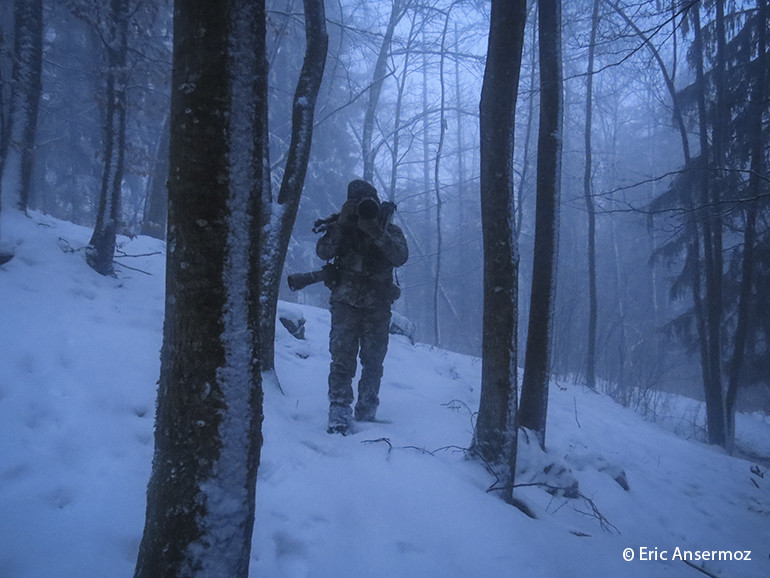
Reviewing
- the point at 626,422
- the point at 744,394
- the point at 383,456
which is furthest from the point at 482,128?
the point at 744,394

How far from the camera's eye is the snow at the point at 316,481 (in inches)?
69.6

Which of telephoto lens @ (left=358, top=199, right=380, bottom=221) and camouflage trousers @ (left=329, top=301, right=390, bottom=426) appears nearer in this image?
telephoto lens @ (left=358, top=199, right=380, bottom=221)

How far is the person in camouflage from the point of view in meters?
3.45

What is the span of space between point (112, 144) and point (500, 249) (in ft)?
18.4

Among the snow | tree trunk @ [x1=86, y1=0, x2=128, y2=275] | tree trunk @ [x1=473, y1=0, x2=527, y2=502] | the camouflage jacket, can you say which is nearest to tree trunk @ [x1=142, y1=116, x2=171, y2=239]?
tree trunk @ [x1=86, y1=0, x2=128, y2=275]

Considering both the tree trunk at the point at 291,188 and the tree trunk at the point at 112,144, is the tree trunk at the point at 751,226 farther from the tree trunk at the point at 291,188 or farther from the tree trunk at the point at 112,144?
the tree trunk at the point at 112,144

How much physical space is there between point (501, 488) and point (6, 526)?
2525 millimetres

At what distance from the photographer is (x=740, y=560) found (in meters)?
2.98

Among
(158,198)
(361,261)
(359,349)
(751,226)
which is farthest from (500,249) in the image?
(158,198)

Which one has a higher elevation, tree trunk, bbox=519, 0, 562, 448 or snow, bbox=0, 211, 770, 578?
tree trunk, bbox=519, 0, 562, 448

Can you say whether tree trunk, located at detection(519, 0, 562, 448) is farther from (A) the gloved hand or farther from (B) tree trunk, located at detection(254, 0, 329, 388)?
(B) tree trunk, located at detection(254, 0, 329, 388)

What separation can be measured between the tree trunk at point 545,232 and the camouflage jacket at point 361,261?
1.43 meters

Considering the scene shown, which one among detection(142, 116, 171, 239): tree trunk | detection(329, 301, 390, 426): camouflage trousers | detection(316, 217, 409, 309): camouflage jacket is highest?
detection(142, 116, 171, 239): tree trunk

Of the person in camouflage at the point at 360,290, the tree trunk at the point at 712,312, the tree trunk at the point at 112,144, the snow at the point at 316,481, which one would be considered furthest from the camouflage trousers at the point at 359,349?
the tree trunk at the point at 712,312
